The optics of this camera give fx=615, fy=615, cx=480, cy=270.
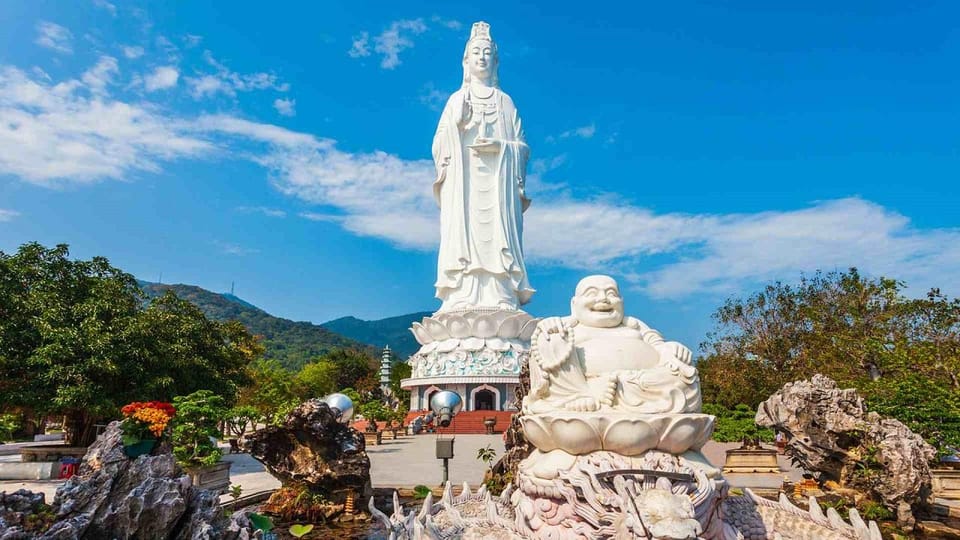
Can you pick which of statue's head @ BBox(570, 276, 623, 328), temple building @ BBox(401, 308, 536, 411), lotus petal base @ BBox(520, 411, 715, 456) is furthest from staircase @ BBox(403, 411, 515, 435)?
lotus petal base @ BBox(520, 411, 715, 456)

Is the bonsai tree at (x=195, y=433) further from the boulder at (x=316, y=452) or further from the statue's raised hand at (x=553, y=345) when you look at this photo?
the statue's raised hand at (x=553, y=345)

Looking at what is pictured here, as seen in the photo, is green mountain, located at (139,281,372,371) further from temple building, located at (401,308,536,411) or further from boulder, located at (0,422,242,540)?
boulder, located at (0,422,242,540)

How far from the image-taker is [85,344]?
1079 cm

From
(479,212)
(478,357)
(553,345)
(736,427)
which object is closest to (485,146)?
(479,212)

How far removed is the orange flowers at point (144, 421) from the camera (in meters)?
4.25

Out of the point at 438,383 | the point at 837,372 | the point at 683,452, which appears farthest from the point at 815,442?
the point at 438,383

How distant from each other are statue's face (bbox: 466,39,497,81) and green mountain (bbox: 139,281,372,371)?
56.4 metres

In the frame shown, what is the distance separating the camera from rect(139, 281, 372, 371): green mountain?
89500 mm

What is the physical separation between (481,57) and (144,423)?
26.9 metres

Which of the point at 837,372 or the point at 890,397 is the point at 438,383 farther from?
the point at 890,397

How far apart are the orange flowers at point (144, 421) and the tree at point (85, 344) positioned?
7301 millimetres

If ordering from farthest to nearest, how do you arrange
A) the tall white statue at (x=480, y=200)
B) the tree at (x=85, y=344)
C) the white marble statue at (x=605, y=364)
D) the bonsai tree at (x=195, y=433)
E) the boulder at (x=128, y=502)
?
1. the tall white statue at (x=480, y=200)
2. the tree at (x=85, y=344)
3. the bonsai tree at (x=195, y=433)
4. the white marble statue at (x=605, y=364)
5. the boulder at (x=128, y=502)

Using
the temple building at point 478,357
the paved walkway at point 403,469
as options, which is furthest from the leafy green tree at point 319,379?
the paved walkway at point 403,469

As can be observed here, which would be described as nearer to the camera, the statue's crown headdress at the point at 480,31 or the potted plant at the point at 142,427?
the potted plant at the point at 142,427
